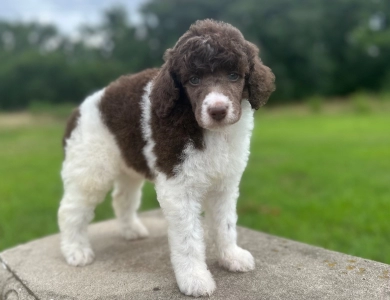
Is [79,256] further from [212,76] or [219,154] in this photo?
[212,76]

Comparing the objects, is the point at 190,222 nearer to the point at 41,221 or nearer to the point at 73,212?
the point at 73,212

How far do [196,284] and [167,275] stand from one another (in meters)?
0.51

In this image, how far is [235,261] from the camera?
3.49 m

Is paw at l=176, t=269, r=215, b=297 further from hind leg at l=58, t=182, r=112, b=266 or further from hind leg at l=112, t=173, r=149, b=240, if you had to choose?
hind leg at l=112, t=173, r=149, b=240

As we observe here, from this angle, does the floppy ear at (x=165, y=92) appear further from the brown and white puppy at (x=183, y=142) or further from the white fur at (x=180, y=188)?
the white fur at (x=180, y=188)

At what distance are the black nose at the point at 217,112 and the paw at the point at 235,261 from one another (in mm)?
1352

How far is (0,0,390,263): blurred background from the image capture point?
6695 mm

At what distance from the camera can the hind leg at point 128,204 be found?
4353 mm

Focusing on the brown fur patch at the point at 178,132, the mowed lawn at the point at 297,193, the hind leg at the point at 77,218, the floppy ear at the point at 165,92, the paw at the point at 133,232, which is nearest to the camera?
the floppy ear at the point at 165,92

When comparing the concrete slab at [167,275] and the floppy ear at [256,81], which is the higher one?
the floppy ear at [256,81]

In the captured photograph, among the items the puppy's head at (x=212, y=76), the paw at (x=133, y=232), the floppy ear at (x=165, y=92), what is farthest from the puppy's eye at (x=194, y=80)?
the paw at (x=133, y=232)

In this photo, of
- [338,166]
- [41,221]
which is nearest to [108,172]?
[41,221]

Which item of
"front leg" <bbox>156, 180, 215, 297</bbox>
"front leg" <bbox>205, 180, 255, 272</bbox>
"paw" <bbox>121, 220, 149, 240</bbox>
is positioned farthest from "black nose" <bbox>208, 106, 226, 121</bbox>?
"paw" <bbox>121, 220, 149, 240</bbox>

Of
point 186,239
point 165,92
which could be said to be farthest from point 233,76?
point 186,239
